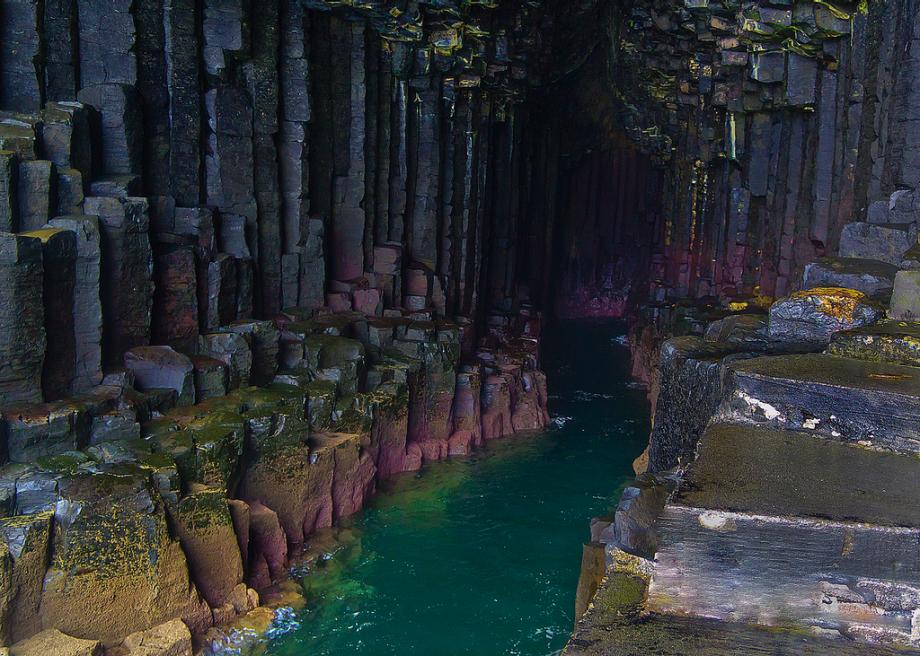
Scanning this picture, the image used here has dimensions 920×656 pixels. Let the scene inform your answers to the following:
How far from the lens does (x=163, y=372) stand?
A: 40.3 ft

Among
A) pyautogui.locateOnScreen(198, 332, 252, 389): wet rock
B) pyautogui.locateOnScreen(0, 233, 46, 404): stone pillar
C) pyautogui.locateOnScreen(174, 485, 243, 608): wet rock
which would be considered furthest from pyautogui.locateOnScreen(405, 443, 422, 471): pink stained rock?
pyautogui.locateOnScreen(0, 233, 46, 404): stone pillar

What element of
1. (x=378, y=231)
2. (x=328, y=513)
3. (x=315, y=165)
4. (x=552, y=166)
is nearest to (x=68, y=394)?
(x=328, y=513)

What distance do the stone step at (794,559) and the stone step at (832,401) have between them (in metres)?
0.88

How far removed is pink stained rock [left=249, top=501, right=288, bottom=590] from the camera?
11.2 metres

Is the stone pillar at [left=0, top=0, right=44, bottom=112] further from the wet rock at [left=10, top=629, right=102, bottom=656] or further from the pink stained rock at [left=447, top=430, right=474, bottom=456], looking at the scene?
the pink stained rock at [left=447, top=430, right=474, bottom=456]

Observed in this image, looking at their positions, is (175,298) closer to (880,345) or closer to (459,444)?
(459,444)

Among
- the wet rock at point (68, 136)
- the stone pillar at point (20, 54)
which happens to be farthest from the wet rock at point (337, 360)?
the stone pillar at point (20, 54)

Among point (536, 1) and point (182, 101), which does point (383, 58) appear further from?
point (182, 101)

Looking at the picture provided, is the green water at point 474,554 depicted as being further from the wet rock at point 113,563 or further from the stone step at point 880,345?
the stone step at point 880,345

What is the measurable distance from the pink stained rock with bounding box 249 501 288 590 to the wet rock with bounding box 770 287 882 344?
6.70m

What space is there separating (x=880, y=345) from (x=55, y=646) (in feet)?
25.0

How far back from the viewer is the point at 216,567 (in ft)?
34.0

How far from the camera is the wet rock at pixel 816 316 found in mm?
7688

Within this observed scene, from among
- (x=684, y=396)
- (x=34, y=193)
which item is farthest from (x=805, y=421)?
(x=34, y=193)
